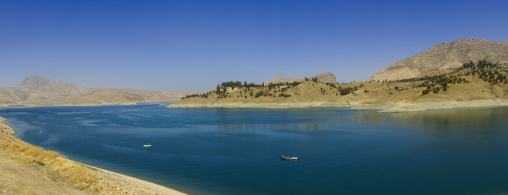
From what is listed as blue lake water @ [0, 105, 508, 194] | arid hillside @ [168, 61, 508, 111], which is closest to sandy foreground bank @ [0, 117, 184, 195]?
blue lake water @ [0, 105, 508, 194]

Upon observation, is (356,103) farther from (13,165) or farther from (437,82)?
(13,165)

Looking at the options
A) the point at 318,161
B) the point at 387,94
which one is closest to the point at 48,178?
the point at 318,161

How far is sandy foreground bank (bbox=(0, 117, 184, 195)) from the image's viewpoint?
15320mm

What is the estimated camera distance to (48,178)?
59.5ft

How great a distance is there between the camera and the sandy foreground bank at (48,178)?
15320 millimetres

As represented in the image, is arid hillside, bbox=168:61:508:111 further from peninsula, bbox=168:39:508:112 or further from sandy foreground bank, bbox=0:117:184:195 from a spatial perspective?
sandy foreground bank, bbox=0:117:184:195

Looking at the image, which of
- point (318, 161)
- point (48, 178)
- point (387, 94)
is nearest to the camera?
point (48, 178)

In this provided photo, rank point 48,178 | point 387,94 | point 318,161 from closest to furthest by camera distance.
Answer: point 48,178, point 318,161, point 387,94

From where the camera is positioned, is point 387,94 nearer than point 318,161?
No

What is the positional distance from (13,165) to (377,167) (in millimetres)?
26030

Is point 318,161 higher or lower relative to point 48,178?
lower

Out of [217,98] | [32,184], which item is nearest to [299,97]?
[217,98]

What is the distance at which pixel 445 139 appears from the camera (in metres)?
40.6

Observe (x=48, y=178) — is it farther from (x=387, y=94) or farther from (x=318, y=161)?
(x=387, y=94)
